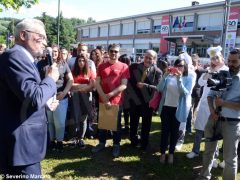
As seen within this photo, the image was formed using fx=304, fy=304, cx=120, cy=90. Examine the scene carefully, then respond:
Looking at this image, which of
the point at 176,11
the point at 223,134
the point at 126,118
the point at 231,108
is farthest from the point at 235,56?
the point at 176,11

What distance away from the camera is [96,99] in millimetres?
7352

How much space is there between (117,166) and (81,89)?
5.36ft

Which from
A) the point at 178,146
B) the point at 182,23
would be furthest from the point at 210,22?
the point at 178,146

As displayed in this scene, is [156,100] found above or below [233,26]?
below

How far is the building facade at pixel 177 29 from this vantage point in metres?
28.9

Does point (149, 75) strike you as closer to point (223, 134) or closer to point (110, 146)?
point (110, 146)

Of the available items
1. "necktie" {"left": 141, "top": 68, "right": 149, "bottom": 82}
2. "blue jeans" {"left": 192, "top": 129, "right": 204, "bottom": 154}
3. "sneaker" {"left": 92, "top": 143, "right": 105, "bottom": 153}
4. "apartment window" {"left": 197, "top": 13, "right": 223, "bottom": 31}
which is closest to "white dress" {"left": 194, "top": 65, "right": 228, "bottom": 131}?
"blue jeans" {"left": 192, "top": 129, "right": 204, "bottom": 154}

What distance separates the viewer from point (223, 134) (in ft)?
13.7

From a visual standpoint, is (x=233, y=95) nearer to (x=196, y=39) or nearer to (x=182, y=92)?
(x=182, y=92)

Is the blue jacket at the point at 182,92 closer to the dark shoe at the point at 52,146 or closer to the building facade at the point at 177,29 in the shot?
the dark shoe at the point at 52,146

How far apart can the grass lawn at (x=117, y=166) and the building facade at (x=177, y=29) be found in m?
16.5

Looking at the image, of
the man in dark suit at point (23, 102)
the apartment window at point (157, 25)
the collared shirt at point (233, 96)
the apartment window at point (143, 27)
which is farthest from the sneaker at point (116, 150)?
the apartment window at point (143, 27)

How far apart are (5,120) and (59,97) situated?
3.13 m

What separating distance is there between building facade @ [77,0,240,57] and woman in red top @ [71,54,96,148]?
1604 centimetres
